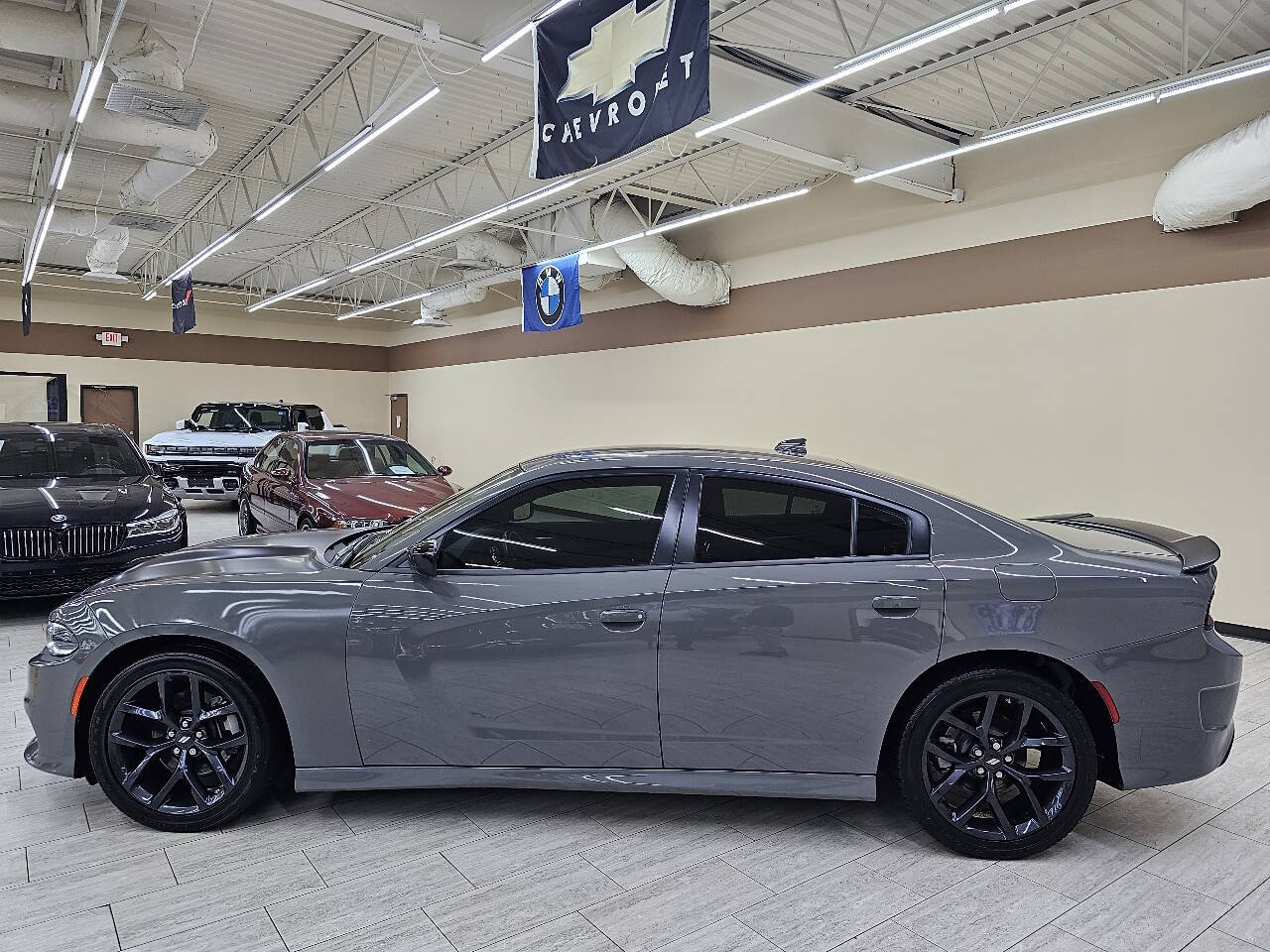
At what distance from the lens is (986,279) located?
7.86 m

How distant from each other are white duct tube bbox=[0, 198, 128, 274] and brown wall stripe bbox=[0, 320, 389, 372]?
5.76 m

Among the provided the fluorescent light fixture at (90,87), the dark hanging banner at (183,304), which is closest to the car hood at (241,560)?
the fluorescent light fixture at (90,87)

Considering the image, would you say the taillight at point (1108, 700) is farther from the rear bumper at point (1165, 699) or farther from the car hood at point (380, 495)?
the car hood at point (380, 495)

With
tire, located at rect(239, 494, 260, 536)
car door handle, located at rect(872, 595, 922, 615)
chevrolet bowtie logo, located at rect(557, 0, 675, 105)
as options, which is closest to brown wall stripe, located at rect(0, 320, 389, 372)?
tire, located at rect(239, 494, 260, 536)

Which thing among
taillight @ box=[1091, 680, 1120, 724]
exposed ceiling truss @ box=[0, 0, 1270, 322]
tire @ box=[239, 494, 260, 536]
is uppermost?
exposed ceiling truss @ box=[0, 0, 1270, 322]

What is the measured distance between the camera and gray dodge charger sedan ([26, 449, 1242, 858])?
2.57m

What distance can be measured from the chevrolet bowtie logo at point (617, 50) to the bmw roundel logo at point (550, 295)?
6.61 meters

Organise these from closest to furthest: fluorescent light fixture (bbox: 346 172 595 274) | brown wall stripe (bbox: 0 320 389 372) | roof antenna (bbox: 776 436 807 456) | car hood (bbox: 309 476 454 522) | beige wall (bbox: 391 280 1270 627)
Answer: roof antenna (bbox: 776 436 807 456) < beige wall (bbox: 391 280 1270 627) < car hood (bbox: 309 476 454 522) < fluorescent light fixture (bbox: 346 172 595 274) < brown wall stripe (bbox: 0 320 389 372)

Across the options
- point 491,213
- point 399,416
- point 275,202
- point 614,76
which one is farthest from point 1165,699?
point 399,416

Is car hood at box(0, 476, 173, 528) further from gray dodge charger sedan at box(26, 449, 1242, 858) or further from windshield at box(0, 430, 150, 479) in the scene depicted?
gray dodge charger sedan at box(26, 449, 1242, 858)

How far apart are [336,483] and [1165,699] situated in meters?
6.55

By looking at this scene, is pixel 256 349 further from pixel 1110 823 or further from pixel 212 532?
pixel 1110 823

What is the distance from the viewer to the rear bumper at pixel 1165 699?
2.54m

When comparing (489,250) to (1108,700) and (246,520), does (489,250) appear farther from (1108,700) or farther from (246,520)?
(1108,700)
